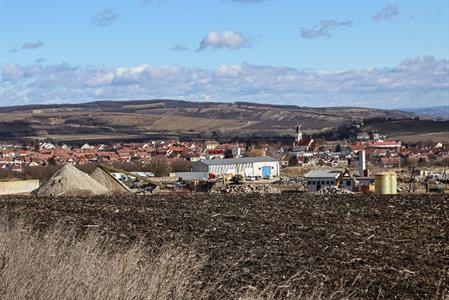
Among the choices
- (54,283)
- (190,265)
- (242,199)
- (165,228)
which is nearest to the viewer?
(54,283)

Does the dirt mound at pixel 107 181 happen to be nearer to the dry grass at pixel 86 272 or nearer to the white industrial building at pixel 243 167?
the dry grass at pixel 86 272

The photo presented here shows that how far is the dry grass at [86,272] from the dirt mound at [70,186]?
12.8m

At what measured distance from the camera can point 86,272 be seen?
8227 millimetres

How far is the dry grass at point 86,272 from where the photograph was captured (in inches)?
302

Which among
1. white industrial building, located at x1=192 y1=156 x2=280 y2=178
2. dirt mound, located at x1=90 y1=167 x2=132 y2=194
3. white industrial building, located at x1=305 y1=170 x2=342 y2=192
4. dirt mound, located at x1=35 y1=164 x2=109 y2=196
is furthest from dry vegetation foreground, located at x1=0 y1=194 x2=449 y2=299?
white industrial building, located at x1=192 y1=156 x2=280 y2=178

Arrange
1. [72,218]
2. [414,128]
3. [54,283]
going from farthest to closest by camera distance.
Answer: [414,128] → [72,218] → [54,283]

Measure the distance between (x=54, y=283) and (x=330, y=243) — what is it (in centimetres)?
472

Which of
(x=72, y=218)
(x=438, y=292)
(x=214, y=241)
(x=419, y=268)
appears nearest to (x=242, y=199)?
(x=72, y=218)

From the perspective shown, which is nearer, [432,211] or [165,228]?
[165,228]

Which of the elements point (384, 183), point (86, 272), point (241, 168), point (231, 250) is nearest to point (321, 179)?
point (384, 183)

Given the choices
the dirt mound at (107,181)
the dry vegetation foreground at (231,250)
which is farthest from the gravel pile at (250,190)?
the dry vegetation foreground at (231,250)

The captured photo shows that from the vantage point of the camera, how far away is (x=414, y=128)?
590 ft

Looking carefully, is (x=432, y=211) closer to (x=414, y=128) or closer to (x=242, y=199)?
(x=242, y=199)

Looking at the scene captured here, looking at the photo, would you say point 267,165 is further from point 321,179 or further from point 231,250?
point 231,250
